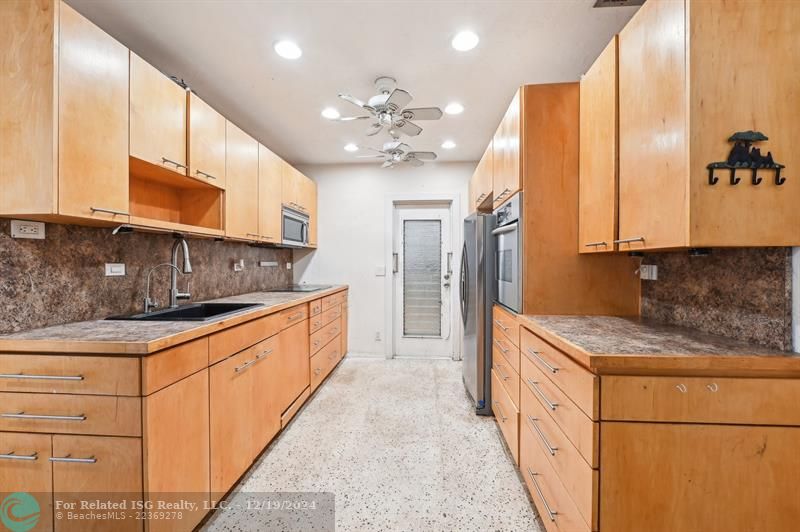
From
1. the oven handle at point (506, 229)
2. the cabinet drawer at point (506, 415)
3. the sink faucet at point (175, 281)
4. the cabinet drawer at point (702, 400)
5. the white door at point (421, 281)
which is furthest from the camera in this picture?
the white door at point (421, 281)

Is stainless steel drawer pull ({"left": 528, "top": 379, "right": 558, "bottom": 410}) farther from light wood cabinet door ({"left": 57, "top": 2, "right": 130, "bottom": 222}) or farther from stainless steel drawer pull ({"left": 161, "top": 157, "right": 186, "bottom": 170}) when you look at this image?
stainless steel drawer pull ({"left": 161, "top": 157, "right": 186, "bottom": 170})

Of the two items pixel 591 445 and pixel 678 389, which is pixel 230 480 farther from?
pixel 678 389

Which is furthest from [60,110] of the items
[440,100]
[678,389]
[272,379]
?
[678,389]

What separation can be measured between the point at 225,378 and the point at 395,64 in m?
2.09

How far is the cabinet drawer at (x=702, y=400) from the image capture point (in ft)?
3.14

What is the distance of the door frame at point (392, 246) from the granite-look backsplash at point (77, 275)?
2188mm

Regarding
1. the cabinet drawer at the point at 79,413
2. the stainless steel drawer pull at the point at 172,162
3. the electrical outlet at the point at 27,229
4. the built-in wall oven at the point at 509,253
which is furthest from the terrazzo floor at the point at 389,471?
the stainless steel drawer pull at the point at 172,162

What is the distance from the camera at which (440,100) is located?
2.57 meters

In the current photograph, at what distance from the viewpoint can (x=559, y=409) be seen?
1274 millimetres

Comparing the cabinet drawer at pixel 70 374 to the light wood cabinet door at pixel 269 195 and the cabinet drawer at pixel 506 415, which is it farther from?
the cabinet drawer at pixel 506 415

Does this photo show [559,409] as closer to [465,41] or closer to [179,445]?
[179,445]

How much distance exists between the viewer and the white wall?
419 cm

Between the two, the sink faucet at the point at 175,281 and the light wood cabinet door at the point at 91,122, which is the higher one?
the light wood cabinet door at the point at 91,122

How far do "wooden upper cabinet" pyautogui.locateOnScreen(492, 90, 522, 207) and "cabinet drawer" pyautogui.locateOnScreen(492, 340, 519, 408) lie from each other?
110 cm
